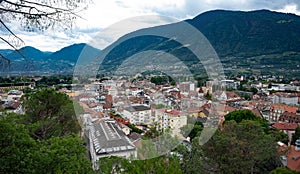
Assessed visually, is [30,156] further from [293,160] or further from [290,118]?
[290,118]

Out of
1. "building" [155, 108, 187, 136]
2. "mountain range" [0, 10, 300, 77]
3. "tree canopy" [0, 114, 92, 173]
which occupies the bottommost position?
"building" [155, 108, 187, 136]

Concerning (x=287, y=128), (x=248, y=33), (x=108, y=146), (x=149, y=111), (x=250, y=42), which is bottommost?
(x=287, y=128)

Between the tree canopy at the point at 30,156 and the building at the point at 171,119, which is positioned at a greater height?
the tree canopy at the point at 30,156

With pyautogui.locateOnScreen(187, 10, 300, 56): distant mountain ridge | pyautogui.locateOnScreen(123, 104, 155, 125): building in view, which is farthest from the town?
pyautogui.locateOnScreen(187, 10, 300, 56): distant mountain ridge

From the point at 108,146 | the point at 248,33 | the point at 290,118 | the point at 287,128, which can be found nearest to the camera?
the point at 108,146

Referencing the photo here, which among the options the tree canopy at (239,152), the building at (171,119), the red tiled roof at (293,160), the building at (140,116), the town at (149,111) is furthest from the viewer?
the building at (140,116)

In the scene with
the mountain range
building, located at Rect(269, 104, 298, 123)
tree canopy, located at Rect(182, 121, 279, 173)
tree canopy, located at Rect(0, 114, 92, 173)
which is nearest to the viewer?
tree canopy, located at Rect(0, 114, 92, 173)

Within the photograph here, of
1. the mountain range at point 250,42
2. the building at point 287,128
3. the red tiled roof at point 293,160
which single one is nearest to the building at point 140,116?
the building at point 287,128

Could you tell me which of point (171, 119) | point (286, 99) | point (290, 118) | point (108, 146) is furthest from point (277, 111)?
point (108, 146)

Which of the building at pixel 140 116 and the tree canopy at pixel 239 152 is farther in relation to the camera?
the building at pixel 140 116

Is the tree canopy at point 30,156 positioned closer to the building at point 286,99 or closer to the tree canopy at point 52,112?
the tree canopy at point 52,112

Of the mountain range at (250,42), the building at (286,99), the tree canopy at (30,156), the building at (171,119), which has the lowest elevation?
the building at (286,99)

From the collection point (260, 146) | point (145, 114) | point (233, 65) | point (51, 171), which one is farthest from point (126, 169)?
point (233, 65)

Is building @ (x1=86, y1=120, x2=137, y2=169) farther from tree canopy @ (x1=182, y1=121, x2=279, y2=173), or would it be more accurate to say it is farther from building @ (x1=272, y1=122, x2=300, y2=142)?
building @ (x1=272, y1=122, x2=300, y2=142)
